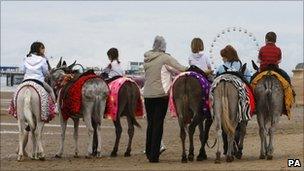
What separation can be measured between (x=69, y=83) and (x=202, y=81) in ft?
10.8

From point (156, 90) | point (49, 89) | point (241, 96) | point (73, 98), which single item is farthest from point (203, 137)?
point (49, 89)

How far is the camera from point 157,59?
15.5 metres

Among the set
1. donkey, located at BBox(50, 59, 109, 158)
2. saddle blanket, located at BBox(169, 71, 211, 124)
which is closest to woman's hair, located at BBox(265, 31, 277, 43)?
saddle blanket, located at BBox(169, 71, 211, 124)

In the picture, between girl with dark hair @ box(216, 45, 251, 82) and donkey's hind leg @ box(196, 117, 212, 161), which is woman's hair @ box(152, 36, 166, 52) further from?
donkey's hind leg @ box(196, 117, 212, 161)

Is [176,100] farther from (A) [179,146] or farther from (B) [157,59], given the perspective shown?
(A) [179,146]

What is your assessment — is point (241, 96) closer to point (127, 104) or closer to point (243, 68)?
point (243, 68)

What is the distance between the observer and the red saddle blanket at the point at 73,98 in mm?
16328

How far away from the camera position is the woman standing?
608 inches

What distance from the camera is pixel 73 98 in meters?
16.3

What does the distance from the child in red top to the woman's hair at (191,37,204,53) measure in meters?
1.29

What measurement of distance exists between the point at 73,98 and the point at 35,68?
1.10m

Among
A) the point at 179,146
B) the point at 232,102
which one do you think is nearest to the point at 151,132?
the point at 232,102

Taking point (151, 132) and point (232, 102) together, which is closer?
point (232, 102)

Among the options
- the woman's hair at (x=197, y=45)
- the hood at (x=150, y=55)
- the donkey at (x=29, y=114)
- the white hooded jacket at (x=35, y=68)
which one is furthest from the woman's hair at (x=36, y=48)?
the woman's hair at (x=197, y=45)
